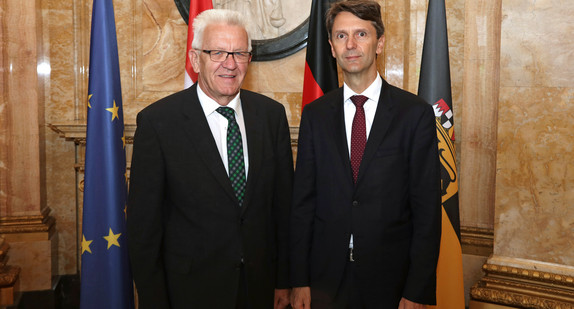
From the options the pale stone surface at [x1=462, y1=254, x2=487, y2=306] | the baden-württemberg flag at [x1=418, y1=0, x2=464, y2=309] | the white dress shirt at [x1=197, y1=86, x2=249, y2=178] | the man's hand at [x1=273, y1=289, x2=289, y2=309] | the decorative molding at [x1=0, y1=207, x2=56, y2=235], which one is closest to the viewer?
the white dress shirt at [x1=197, y1=86, x2=249, y2=178]

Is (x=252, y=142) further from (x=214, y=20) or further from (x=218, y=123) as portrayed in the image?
(x=214, y=20)

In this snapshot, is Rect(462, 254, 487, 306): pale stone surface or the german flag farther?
Rect(462, 254, 487, 306): pale stone surface

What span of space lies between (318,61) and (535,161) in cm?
135

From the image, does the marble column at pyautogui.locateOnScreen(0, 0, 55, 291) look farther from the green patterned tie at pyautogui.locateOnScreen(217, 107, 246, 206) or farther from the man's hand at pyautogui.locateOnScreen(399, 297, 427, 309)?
the man's hand at pyautogui.locateOnScreen(399, 297, 427, 309)

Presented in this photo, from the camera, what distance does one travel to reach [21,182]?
3.75 metres

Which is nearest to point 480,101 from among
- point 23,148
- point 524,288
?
point 524,288

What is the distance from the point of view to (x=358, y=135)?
192 cm

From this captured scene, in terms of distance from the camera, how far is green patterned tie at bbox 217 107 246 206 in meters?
1.88

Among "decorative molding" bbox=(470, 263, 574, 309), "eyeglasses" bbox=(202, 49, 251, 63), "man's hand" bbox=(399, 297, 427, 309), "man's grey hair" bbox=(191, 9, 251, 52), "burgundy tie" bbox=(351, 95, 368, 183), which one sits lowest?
"decorative molding" bbox=(470, 263, 574, 309)

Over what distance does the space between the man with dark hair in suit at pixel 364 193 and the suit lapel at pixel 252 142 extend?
17cm

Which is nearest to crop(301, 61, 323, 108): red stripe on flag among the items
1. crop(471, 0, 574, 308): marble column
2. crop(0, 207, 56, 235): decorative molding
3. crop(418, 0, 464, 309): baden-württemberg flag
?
crop(418, 0, 464, 309): baden-württemberg flag

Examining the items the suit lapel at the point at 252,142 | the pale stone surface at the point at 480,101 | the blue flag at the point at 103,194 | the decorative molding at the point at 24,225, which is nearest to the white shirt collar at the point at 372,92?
the suit lapel at the point at 252,142

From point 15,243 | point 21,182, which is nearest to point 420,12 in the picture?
point 21,182

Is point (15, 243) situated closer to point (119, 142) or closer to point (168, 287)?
point (119, 142)
